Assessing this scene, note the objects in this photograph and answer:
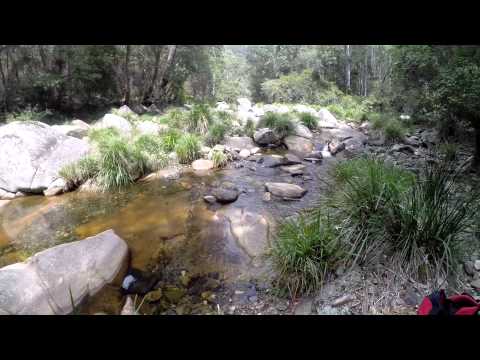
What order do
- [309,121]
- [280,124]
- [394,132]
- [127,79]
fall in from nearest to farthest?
1. [394,132]
2. [280,124]
3. [309,121]
4. [127,79]

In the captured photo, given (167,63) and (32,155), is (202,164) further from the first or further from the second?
(167,63)

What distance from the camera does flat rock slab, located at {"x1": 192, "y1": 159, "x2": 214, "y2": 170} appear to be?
24.8ft

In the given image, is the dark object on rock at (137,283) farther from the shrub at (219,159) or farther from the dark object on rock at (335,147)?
the dark object on rock at (335,147)

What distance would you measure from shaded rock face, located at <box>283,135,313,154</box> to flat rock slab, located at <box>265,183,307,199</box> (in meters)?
3.74

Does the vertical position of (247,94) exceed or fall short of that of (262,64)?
it falls short

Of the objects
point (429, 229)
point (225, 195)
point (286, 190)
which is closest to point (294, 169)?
point (286, 190)

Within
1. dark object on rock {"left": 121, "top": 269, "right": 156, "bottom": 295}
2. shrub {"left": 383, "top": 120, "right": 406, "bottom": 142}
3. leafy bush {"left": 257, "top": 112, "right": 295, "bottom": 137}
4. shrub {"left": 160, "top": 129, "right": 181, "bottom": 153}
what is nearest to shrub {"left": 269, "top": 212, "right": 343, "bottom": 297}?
dark object on rock {"left": 121, "top": 269, "right": 156, "bottom": 295}

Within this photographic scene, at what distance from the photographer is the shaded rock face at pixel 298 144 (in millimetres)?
9352

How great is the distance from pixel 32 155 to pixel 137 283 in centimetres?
502

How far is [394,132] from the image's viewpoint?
9.34m
